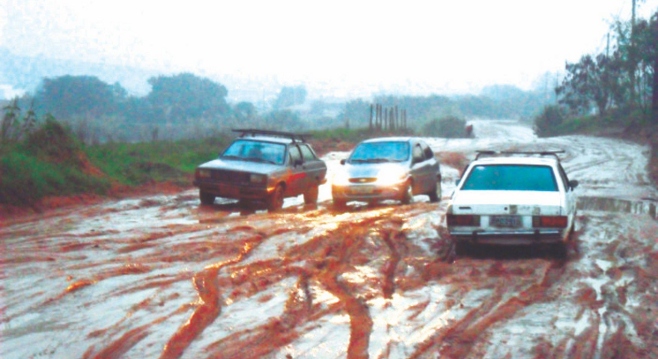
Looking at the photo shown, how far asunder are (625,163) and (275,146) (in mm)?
17463

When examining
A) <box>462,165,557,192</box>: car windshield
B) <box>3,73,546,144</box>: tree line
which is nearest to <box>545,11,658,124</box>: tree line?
<box>3,73,546,144</box>: tree line

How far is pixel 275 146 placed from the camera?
57.1 feet

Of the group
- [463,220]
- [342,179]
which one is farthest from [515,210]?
[342,179]

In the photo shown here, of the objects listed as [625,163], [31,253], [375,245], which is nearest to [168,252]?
[31,253]

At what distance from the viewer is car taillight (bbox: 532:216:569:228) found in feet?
33.5

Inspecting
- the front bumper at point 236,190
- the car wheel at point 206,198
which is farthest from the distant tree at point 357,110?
the front bumper at point 236,190

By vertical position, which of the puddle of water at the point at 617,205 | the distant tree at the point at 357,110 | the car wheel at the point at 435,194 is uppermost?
the car wheel at the point at 435,194

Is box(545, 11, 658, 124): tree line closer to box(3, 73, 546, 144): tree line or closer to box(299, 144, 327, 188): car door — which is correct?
box(3, 73, 546, 144): tree line

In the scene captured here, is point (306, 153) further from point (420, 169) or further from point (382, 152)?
point (420, 169)

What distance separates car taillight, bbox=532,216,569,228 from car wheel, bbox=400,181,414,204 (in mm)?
6550

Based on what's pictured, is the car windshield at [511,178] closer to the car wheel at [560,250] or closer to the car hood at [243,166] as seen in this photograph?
the car wheel at [560,250]

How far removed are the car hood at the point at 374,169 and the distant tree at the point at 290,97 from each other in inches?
3040

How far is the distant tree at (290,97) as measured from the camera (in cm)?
9912

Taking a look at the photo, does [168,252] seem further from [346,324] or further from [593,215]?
[593,215]
